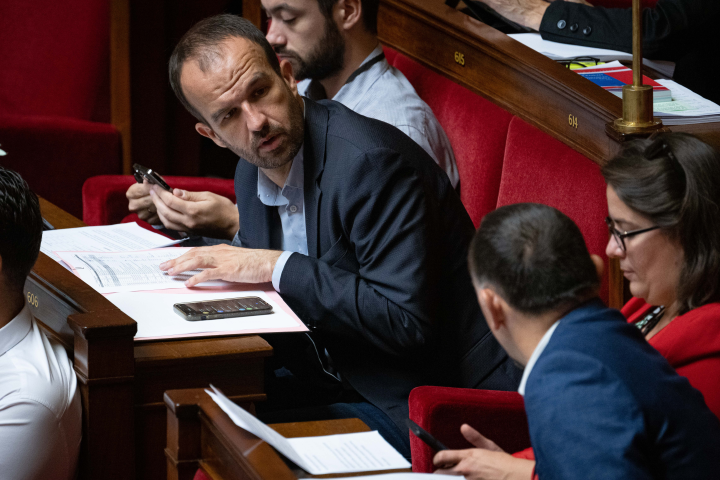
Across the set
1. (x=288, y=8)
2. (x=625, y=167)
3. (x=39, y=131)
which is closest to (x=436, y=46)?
(x=288, y=8)

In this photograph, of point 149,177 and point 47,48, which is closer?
point 149,177

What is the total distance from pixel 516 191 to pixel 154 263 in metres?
0.86

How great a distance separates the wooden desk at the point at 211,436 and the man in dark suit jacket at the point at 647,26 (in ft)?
5.29

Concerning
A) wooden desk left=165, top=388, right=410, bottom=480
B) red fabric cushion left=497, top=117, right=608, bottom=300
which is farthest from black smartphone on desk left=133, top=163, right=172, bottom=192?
wooden desk left=165, top=388, right=410, bottom=480

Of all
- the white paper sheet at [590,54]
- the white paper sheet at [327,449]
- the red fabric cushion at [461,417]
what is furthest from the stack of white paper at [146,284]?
the white paper sheet at [590,54]

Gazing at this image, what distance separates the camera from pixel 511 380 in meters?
1.60

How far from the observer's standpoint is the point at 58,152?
3.23 metres

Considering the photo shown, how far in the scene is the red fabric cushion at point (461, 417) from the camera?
1.36 m

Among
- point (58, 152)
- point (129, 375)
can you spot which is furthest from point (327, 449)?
point (58, 152)

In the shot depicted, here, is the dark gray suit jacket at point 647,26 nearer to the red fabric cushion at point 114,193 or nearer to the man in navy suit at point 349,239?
the man in navy suit at point 349,239

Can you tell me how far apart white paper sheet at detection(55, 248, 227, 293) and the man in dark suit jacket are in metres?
1.33

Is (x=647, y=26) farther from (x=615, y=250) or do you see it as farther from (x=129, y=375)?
(x=129, y=375)

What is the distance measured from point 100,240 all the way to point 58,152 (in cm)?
152

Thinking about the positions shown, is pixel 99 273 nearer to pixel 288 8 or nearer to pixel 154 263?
pixel 154 263
